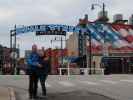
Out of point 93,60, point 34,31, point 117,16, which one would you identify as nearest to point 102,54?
point 93,60

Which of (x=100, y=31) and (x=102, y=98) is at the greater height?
(x=100, y=31)

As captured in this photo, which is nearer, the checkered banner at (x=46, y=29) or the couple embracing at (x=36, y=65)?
the couple embracing at (x=36, y=65)

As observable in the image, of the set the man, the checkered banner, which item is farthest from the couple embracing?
the checkered banner

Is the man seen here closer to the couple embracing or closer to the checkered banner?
the couple embracing

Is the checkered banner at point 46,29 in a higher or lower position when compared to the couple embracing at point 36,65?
higher

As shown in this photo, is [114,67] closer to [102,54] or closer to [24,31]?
[102,54]

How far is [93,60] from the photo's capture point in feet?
230

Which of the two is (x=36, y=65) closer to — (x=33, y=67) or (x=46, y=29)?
(x=33, y=67)

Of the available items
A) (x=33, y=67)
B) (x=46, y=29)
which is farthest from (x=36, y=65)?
(x=46, y=29)

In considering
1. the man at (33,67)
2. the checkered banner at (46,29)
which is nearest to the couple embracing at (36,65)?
the man at (33,67)

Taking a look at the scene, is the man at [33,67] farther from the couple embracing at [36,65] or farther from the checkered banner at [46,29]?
the checkered banner at [46,29]

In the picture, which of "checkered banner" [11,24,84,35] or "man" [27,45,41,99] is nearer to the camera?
"man" [27,45,41,99]

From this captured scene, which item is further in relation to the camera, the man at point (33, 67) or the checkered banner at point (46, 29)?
the checkered banner at point (46, 29)

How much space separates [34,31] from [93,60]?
665 inches
